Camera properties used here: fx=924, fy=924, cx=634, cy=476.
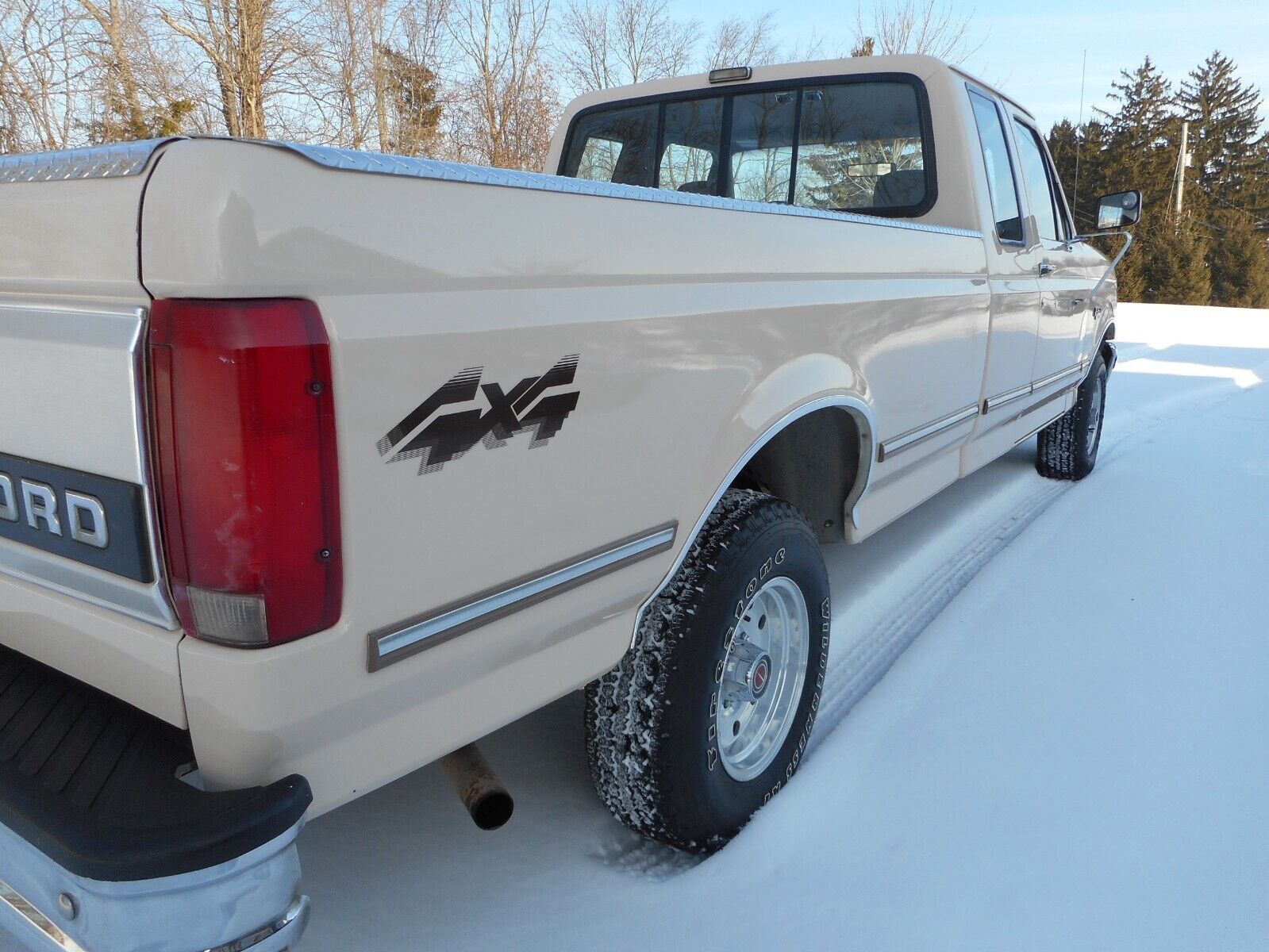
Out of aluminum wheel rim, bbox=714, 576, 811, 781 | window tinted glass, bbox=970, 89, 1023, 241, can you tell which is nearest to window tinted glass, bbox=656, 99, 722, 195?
window tinted glass, bbox=970, 89, 1023, 241

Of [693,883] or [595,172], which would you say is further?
[595,172]

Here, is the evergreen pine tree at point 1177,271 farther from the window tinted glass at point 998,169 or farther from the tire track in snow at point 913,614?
the window tinted glass at point 998,169

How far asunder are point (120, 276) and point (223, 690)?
54 centimetres

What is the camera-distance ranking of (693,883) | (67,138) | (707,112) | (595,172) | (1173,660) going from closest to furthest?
(693,883) < (1173,660) < (707,112) < (595,172) < (67,138)

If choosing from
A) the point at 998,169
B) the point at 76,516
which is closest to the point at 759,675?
the point at 76,516

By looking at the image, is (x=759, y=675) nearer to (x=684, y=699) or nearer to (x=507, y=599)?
(x=684, y=699)

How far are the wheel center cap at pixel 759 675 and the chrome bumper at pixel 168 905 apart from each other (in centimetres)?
120

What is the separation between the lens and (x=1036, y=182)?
4.33m

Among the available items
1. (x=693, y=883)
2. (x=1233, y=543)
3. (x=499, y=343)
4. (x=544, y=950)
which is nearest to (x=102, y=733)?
(x=499, y=343)

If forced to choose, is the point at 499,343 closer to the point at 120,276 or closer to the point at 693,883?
the point at 120,276

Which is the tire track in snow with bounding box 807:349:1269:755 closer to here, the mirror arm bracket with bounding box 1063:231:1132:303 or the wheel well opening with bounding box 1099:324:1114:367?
the wheel well opening with bounding box 1099:324:1114:367

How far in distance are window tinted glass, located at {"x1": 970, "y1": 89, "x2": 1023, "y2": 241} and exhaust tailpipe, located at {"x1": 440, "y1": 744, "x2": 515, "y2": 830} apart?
2890 millimetres

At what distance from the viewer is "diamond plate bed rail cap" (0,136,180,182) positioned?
115 centimetres

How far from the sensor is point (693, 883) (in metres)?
2.02
